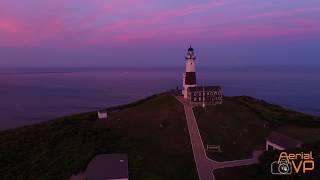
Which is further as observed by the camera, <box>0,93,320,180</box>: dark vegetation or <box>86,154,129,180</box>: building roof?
<box>0,93,320,180</box>: dark vegetation

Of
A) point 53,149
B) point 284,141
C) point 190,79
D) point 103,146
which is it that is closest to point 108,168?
point 103,146

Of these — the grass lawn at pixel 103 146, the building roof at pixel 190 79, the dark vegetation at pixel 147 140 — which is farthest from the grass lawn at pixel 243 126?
the building roof at pixel 190 79

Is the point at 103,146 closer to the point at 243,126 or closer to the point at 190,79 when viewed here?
the point at 243,126

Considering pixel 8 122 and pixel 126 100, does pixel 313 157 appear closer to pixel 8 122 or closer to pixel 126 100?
pixel 8 122

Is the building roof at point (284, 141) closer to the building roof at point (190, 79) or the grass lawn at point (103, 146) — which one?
the grass lawn at point (103, 146)

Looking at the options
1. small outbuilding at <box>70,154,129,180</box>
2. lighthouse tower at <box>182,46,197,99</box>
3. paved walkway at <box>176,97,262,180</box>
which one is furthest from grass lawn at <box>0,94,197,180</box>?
lighthouse tower at <box>182,46,197,99</box>

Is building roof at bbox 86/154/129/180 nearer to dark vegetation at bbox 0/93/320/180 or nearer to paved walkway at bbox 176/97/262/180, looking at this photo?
dark vegetation at bbox 0/93/320/180

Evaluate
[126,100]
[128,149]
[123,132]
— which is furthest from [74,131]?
[126,100]
